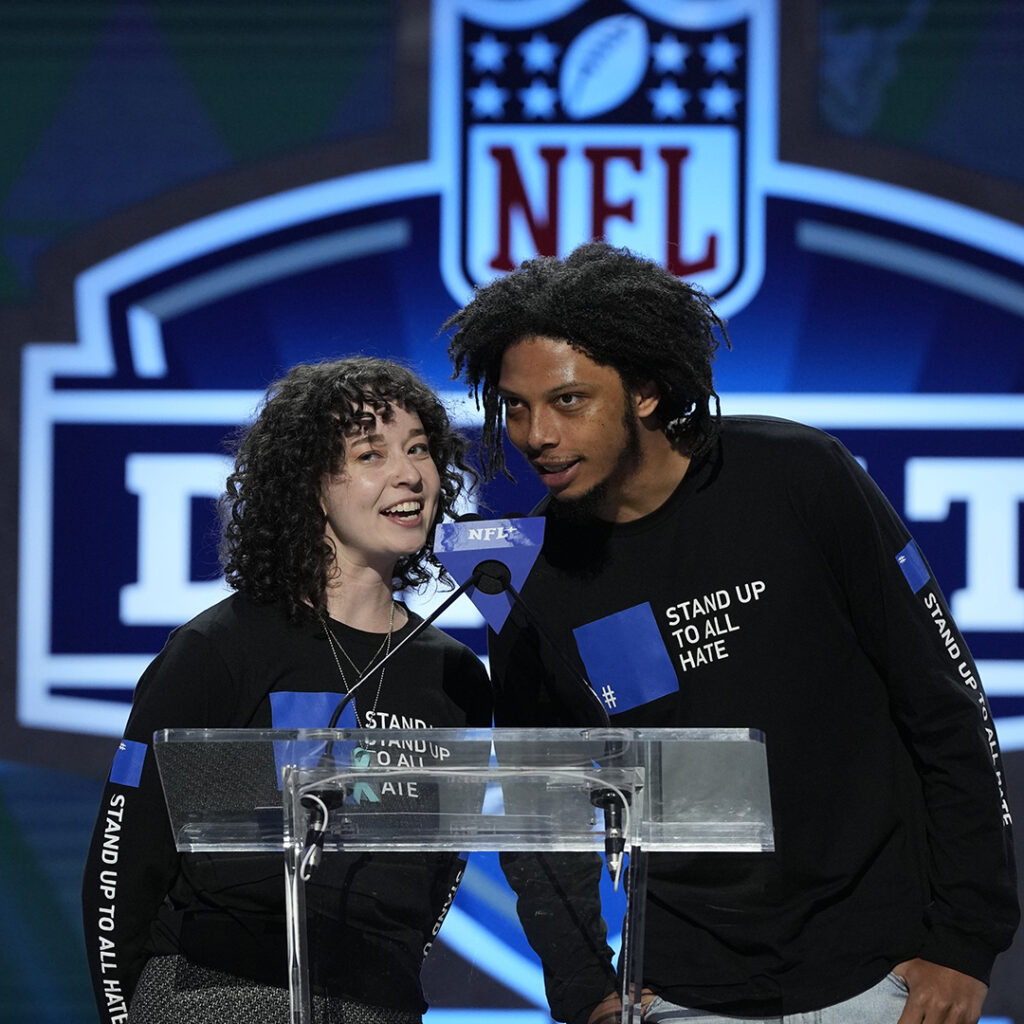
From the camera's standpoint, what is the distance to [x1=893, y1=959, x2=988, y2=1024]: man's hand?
1755 mm

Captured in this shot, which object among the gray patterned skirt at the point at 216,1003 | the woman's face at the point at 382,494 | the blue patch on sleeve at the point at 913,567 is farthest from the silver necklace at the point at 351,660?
the blue patch on sleeve at the point at 913,567

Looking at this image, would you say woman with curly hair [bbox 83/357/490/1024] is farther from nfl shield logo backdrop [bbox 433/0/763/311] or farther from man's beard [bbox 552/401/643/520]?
nfl shield logo backdrop [bbox 433/0/763/311]

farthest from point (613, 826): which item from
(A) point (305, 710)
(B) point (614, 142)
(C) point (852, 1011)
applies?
(B) point (614, 142)

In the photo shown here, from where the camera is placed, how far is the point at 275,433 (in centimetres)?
225

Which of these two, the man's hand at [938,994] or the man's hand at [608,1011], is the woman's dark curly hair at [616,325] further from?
the man's hand at [608,1011]

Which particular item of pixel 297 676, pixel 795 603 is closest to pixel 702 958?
pixel 795 603

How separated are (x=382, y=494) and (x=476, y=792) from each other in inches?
31.8

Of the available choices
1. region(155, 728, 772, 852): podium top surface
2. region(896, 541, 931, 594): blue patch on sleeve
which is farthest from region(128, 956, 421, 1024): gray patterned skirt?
region(896, 541, 931, 594): blue patch on sleeve

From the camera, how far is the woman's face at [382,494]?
2.13 metres

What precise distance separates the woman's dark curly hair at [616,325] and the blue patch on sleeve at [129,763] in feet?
2.48

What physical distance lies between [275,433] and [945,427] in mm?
1984

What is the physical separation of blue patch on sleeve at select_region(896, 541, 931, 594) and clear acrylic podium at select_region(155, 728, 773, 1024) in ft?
→ 2.00

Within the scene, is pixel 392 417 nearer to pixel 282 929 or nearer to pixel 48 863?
pixel 282 929

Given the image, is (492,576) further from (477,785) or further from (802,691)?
(802,691)
